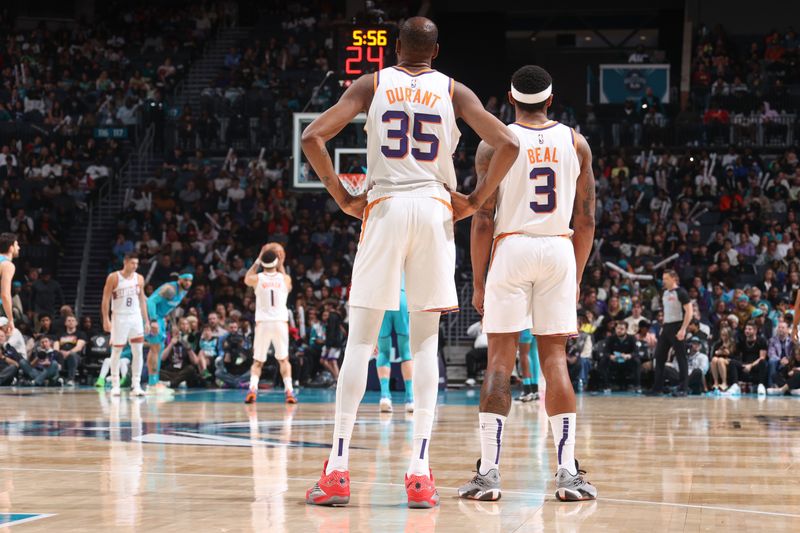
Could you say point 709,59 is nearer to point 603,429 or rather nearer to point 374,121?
point 603,429

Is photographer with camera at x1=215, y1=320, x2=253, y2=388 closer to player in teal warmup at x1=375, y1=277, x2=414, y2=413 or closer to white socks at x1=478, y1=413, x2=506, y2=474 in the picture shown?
player in teal warmup at x1=375, y1=277, x2=414, y2=413

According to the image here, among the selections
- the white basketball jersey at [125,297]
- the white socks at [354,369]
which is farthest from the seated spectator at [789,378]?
the white socks at [354,369]

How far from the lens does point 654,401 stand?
Answer: 589 inches

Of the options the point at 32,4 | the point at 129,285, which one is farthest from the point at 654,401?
the point at 32,4

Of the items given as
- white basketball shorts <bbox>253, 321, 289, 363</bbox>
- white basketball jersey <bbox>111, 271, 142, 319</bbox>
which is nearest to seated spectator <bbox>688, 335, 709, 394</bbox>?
white basketball shorts <bbox>253, 321, 289, 363</bbox>

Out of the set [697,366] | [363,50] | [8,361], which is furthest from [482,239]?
[8,361]

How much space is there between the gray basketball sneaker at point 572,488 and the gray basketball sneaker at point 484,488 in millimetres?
297

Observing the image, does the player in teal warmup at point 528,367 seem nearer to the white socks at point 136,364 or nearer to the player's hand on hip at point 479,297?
the white socks at point 136,364

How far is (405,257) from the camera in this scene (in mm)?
5230

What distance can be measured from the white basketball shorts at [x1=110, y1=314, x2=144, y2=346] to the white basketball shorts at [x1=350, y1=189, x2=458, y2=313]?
1121 centimetres

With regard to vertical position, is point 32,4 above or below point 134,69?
above

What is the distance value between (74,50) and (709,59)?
17143 mm

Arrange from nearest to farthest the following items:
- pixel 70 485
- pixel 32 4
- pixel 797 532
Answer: pixel 797 532 < pixel 70 485 < pixel 32 4

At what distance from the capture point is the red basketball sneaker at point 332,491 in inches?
197
